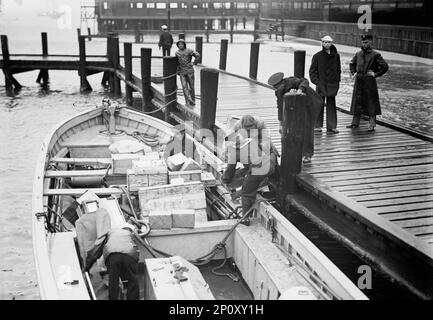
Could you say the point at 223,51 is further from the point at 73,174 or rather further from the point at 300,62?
the point at 73,174

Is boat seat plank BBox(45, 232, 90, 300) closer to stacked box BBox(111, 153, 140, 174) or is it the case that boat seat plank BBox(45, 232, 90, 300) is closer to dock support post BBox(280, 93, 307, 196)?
stacked box BBox(111, 153, 140, 174)

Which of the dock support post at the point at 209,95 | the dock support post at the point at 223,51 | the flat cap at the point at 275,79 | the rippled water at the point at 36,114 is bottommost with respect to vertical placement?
the rippled water at the point at 36,114

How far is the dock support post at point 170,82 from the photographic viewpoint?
45.0 ft

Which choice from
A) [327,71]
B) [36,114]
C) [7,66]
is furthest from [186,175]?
[7,66]

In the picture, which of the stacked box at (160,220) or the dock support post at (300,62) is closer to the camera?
the stacked box at (160,220)

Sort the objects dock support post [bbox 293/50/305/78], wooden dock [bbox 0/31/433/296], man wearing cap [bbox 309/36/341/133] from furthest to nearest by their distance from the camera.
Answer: dock support post [bbox 293/50/305/78]
man wearing cap [bbox 309/36/341/133]
wooden dock [bbox 0/31/433/296]

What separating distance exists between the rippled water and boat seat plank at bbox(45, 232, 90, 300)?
2.63 meters

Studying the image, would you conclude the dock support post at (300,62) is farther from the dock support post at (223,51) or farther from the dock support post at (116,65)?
the dock support post at (116,65)

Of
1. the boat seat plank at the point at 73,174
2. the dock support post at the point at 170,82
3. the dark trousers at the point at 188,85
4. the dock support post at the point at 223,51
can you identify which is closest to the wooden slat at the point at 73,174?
the boat seat plank at the point at 73,174

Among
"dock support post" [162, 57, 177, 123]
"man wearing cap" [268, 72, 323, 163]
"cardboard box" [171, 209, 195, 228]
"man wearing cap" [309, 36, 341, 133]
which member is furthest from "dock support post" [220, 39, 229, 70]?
"cardboard box" [171, 209, 195, 228]

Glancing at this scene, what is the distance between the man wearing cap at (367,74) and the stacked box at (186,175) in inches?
135

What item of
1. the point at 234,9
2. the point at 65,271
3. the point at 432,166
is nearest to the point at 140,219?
the point at 65,271

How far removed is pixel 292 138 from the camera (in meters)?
7.40

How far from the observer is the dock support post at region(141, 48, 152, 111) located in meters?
16.6
